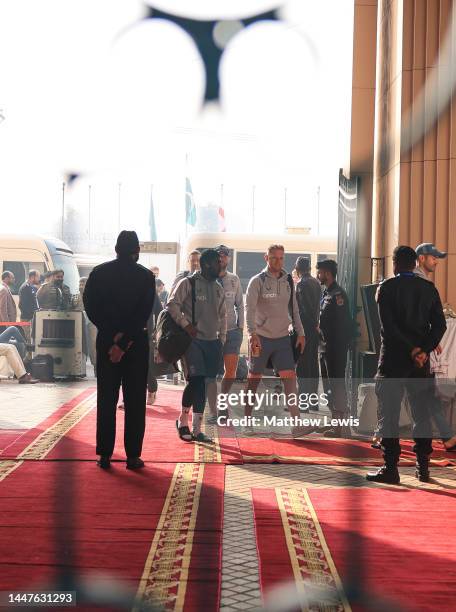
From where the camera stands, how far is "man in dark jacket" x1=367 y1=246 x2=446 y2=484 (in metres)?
4.72

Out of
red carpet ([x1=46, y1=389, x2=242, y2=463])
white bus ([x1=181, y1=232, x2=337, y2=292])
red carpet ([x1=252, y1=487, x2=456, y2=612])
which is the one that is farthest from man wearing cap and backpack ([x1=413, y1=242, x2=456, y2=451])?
white bus ([x1=181, y1=232, x2=337, y2=292])

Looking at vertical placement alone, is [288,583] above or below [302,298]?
below

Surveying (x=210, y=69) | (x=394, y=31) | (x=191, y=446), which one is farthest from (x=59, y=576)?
(x=394, y=31)

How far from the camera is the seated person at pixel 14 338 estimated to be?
1062 centimetres

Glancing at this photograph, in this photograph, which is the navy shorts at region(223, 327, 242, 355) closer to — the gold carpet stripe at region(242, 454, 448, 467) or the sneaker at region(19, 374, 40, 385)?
the gold carpet stripe at region(242, 454, 448, 467)

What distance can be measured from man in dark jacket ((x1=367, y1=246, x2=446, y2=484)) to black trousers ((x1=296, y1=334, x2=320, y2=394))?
2701 mm

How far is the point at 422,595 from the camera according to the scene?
111 inches

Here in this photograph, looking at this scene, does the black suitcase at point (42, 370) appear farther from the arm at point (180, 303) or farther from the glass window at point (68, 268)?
the arm at point (180, 303)

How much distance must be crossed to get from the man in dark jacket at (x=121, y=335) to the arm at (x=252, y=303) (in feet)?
3.82

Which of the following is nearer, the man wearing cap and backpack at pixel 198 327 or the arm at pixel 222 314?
the man wearing cap and backpack at pixel 198 327

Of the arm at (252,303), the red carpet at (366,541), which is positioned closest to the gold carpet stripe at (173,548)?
the red carpet at (366,541)

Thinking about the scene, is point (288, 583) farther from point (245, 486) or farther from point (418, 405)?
point (418, 405)

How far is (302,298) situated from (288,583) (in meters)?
4.61

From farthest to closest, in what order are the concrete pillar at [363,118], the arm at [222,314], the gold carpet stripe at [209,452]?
the concrete pillar at [363,118], the arm at [222,314], the gold carpet stripe at [209,452]
